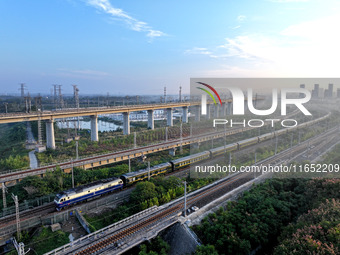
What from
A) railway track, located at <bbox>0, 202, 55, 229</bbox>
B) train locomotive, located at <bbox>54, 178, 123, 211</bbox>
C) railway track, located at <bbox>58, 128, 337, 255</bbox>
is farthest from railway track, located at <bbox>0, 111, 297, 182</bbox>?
railway track, located at <bbox>58, 128, 337, 255</bbox>

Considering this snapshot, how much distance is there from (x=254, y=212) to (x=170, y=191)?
6.78 meters

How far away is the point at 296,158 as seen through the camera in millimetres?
28297

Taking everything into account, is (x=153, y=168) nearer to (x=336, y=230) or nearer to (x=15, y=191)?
(x=15, y=191)

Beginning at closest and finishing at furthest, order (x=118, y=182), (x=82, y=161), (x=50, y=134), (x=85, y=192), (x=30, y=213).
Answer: (x=30, y=213)
(x=85, y=192)
(x=118, y=182)
(x=82, y=161)
(x=50, y=134)

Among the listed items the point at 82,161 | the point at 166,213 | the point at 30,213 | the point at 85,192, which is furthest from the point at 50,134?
the point at 166,213

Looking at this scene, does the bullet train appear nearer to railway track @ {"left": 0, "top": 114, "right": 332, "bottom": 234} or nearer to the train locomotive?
the train locomotive

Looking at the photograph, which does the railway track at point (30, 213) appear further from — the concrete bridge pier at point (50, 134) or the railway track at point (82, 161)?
the concrete bridge pier at point (50, 134)

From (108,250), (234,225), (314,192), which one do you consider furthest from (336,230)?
(108,250)

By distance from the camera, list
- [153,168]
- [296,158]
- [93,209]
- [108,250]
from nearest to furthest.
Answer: [108,250], [93,209], [153,168], [296,158]

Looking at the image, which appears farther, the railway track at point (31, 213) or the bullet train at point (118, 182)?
the bullet train at point (118, 182)

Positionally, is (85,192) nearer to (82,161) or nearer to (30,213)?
(30,213)

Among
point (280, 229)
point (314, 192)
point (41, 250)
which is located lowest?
point (41, 250)

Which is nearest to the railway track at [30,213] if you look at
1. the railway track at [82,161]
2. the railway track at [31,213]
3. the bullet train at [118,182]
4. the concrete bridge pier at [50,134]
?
the railway track at [31,213]

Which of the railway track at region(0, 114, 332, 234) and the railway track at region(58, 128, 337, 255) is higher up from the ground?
the railway track at region(58, 128, 337, 255)
